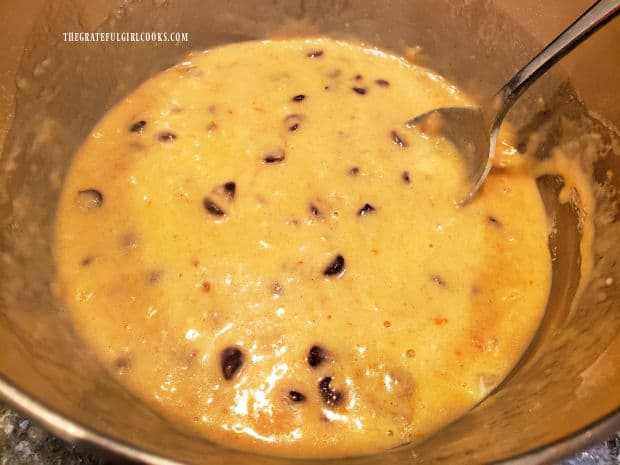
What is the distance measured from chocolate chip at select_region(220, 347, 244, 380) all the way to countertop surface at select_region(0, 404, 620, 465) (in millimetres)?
361

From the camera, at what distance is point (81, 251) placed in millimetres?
1744

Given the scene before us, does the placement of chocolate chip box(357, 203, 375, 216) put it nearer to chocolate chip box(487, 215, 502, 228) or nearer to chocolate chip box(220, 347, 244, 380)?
chocolate chip box(487, 215, 502, 228)

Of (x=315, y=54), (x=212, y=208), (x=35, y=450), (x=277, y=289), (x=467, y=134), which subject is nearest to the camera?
(x=35, y=450)

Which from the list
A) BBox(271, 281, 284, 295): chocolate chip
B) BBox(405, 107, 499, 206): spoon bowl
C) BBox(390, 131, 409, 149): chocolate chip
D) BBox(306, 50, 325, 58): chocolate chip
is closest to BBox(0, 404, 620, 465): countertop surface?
BBox(271, 281, 284, 295): chocolate chip

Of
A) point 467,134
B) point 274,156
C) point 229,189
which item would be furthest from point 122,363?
point 467,134

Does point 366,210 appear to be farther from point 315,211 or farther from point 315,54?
point 315,54

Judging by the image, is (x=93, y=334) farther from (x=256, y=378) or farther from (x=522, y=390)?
(x=522, y=390)

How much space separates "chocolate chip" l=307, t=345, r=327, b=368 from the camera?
154cm

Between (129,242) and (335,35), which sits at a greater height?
(335,35)

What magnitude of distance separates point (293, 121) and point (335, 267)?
664 millimetres

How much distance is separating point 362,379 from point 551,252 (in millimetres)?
832

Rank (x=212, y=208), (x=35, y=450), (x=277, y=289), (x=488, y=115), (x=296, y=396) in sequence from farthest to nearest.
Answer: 1. (x=488, y=115)
2. (x=212, y=208)
3. (x=277, y=289)
4. (x=296, y=396)
5. (x=35, y=450)

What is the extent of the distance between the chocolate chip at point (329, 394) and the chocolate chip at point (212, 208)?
634 millimetres

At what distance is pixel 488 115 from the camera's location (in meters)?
1.92
